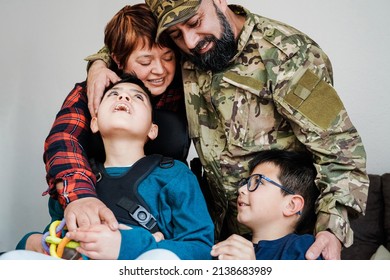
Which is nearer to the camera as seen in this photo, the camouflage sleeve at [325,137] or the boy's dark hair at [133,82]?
the camouflage sleeve at [325,137]

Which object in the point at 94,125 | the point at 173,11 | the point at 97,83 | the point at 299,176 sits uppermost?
the point at 173,11

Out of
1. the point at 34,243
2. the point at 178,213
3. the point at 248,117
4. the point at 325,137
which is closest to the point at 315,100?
the point at 325,137

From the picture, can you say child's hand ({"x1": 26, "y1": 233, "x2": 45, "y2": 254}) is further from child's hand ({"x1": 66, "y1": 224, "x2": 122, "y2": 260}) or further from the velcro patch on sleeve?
the velcro patch on sleeve

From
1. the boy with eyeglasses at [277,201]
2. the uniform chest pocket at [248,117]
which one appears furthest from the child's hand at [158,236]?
the uniform chest pocket at [248,117]

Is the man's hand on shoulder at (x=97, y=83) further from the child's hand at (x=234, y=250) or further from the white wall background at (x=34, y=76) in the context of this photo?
the white wall background at (x=34, y=76)

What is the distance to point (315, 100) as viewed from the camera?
1853 millimetres

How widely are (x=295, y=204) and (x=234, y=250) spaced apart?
39 centimetres

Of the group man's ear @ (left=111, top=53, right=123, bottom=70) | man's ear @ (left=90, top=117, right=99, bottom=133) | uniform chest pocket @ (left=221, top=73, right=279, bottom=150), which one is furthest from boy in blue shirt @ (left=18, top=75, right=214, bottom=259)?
uniform chest pocket @ (left=221, top=73, right=279, bottom=150)

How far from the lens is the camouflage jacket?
1771 mm

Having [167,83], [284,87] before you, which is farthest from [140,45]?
[284,87]

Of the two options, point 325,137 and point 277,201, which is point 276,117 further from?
point 277,201

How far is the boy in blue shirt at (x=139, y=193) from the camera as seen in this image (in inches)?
56.6

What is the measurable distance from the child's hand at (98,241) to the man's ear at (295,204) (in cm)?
63
